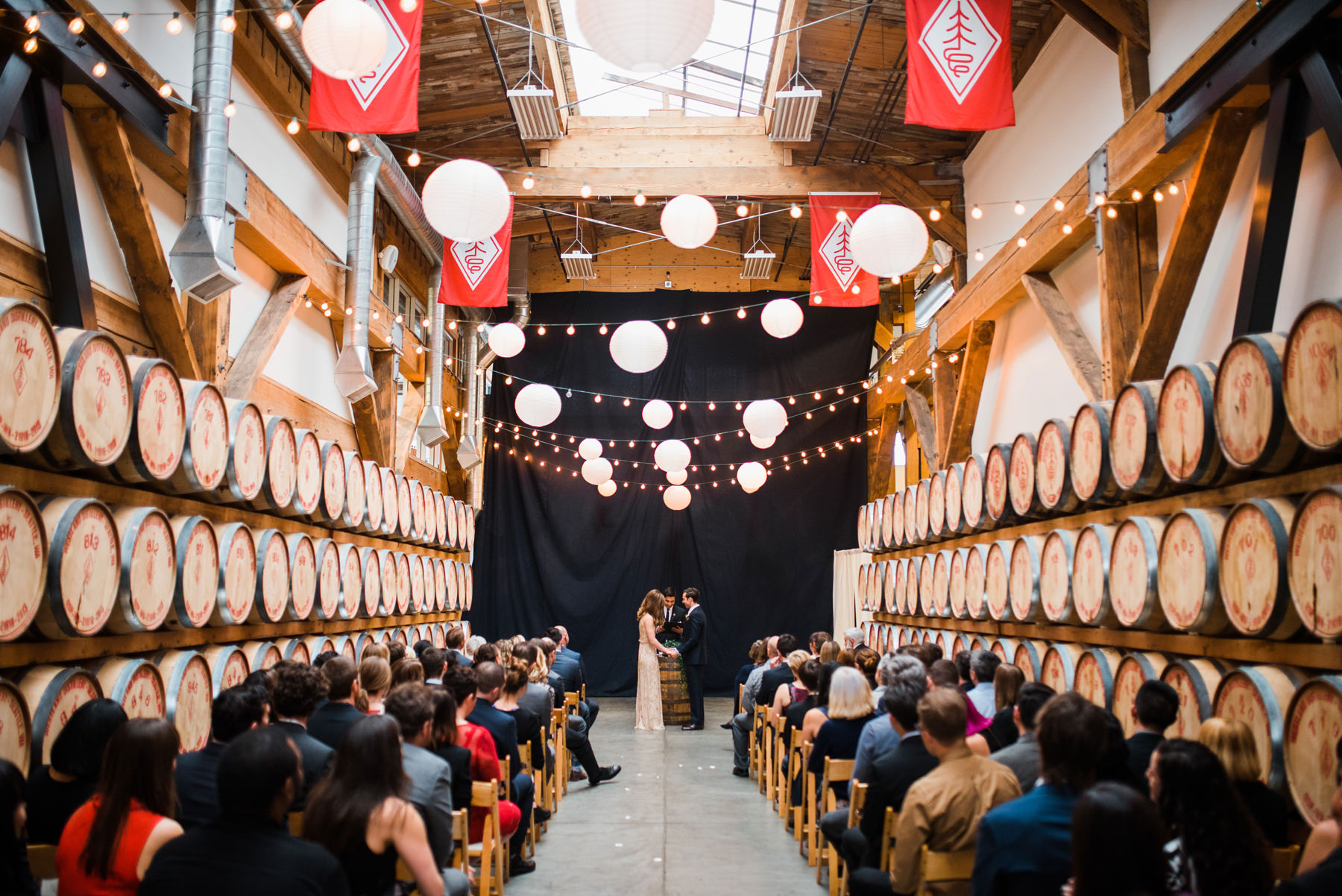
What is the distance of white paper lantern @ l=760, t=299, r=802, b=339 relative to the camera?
35.0ft

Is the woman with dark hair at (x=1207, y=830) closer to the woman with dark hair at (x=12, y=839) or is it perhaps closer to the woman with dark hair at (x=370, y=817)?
the woman with dark hair at (x=370, y=817)

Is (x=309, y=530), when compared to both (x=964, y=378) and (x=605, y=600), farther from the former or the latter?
(x=605, y=600)

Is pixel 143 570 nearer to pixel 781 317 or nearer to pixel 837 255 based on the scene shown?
pixel 837 255

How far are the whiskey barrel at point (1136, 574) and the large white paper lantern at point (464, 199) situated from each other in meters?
3.70

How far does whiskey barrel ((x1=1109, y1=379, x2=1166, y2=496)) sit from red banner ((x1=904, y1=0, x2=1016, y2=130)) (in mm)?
2086

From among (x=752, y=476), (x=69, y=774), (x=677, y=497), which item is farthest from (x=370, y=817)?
(x=677, y=497)

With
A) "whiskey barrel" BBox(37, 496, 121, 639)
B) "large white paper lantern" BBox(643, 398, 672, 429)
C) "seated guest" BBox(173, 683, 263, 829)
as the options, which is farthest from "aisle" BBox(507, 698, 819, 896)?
"large white paper lantern" BBox(643, 398, 672, 429)

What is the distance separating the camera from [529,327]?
48.1 feet

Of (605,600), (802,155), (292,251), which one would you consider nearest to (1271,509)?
(292,251)

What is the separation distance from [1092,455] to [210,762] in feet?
14.7

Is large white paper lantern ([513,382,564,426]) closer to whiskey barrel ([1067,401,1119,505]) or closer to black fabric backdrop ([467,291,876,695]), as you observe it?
black fabric backdrop ([467,291,876,695])

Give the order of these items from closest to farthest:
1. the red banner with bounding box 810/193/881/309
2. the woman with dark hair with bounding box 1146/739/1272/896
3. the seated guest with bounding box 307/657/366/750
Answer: the woman with dark hair with bounding box 1146/739/1272/896 → the seated guest with bounding box 307/657/366/750 → the red banner with bounding box 810/193/881/309

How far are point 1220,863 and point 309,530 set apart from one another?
6.02m

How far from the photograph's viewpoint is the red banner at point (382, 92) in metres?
6.05
